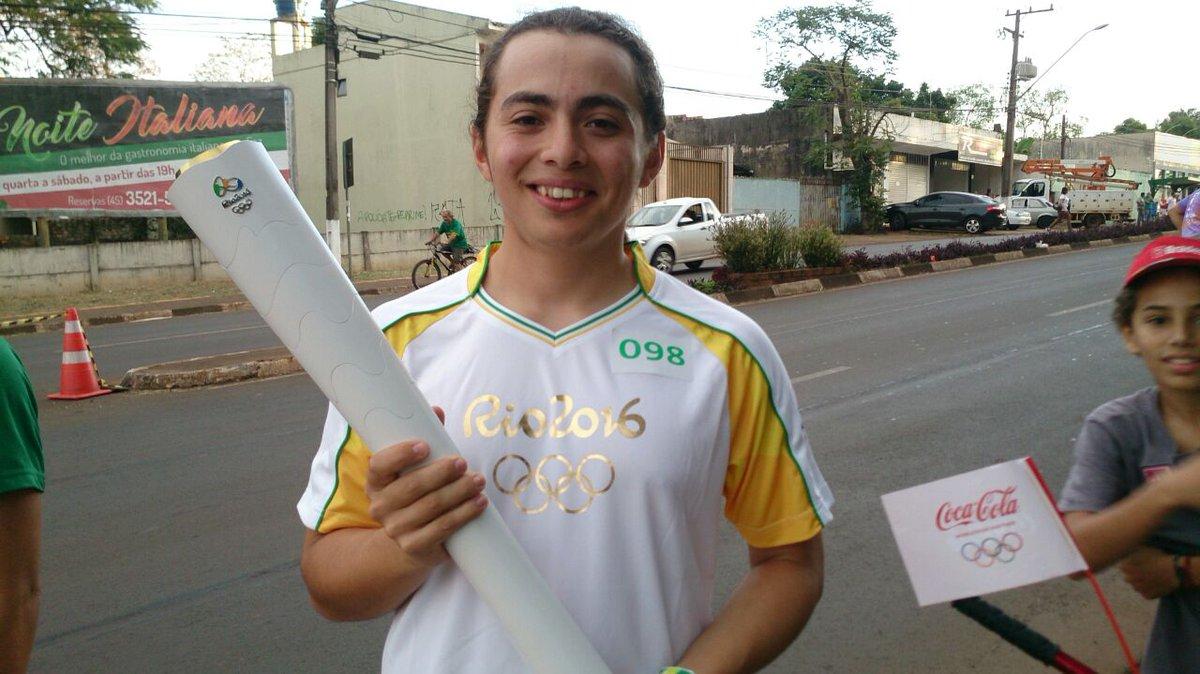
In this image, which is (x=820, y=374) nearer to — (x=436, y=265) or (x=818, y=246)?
(x=818, y=246)

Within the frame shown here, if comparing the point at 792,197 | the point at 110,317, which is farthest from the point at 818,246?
the point at 792,197

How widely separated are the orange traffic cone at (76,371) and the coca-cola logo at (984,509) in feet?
29.1

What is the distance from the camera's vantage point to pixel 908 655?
3.62 m

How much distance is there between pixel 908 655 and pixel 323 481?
289cm

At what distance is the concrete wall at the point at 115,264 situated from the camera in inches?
765

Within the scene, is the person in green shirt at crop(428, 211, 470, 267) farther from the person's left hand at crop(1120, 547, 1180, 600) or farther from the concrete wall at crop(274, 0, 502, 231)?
the person's left hand at crop(1120, 547, 1180, 600)

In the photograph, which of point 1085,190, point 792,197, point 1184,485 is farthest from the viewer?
point 1085,190

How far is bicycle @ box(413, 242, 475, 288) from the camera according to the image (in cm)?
1923

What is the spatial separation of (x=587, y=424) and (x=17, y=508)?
3.48 feet

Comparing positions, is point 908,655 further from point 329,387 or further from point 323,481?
point 329,387

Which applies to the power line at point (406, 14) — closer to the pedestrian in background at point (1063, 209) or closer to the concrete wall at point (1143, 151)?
the pedestrian in background at point (1063, 209)

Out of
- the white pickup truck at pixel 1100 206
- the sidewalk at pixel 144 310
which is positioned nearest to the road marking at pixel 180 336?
the sidewalk at pixel 144 310

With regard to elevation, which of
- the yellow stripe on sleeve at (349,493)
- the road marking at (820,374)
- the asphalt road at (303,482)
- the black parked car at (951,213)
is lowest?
the asphalt road at (303,482)

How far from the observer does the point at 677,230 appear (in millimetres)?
21156
